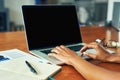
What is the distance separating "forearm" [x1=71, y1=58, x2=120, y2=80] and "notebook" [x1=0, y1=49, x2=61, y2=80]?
0.09m

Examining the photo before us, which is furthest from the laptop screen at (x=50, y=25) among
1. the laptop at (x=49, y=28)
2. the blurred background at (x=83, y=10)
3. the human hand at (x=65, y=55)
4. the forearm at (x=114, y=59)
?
the blurred background at (x=83, y=10)

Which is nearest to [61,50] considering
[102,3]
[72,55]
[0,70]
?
[72,55]

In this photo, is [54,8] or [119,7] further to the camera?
[119,7]

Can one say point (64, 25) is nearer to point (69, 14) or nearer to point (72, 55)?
point (69, 14)

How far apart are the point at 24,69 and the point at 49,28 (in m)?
0.45

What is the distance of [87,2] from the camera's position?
371cm

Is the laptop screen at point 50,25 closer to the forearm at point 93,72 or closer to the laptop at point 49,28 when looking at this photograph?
the laptop at point 49,28

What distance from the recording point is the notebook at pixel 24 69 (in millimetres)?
718

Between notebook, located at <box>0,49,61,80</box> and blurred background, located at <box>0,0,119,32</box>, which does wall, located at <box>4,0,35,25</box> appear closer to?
blurred background, located at <box>0,0,119,32</box>

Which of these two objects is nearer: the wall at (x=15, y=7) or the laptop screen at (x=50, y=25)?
the laptop screen at (x=50, y=25)

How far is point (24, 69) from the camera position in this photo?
2.55 ft

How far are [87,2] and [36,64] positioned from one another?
9.96 ft

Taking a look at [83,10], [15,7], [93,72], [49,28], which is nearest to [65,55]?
[93,72]

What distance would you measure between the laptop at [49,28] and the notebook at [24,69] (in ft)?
0.28
